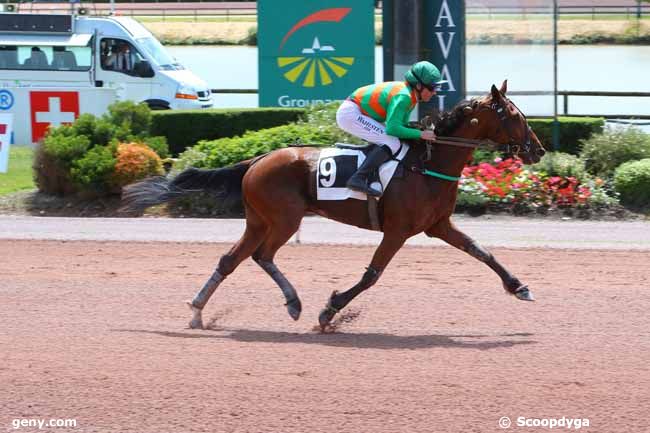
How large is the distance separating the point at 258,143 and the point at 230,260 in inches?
242

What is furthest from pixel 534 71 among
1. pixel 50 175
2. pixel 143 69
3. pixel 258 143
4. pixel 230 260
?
pixel 143 69

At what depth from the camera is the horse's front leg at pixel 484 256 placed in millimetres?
8328

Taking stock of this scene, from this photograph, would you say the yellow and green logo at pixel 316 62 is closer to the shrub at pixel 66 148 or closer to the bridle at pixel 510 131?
the shrub at pixel 66 148

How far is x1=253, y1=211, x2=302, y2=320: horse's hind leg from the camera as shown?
8.12 m

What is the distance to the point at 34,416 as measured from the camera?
6125 mm

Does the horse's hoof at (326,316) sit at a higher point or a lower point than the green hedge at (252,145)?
lower

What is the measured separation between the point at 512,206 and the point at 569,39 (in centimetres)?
2121

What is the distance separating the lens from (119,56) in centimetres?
2416

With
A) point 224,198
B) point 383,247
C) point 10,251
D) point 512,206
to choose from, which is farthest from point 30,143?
point 383,247

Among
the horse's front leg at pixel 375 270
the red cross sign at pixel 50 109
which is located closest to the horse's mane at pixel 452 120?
the horse's front leg at pixel 375 270

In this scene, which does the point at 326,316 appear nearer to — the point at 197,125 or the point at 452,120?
the point at 452,120

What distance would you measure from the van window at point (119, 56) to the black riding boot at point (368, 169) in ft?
54.9

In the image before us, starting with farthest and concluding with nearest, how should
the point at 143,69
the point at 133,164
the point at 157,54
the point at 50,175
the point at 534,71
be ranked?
the point at 157,54
the point at 143,69
the point at 534,71
the point at 50,175
the point at 133,164

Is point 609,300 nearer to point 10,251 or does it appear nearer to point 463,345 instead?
point 463,345
